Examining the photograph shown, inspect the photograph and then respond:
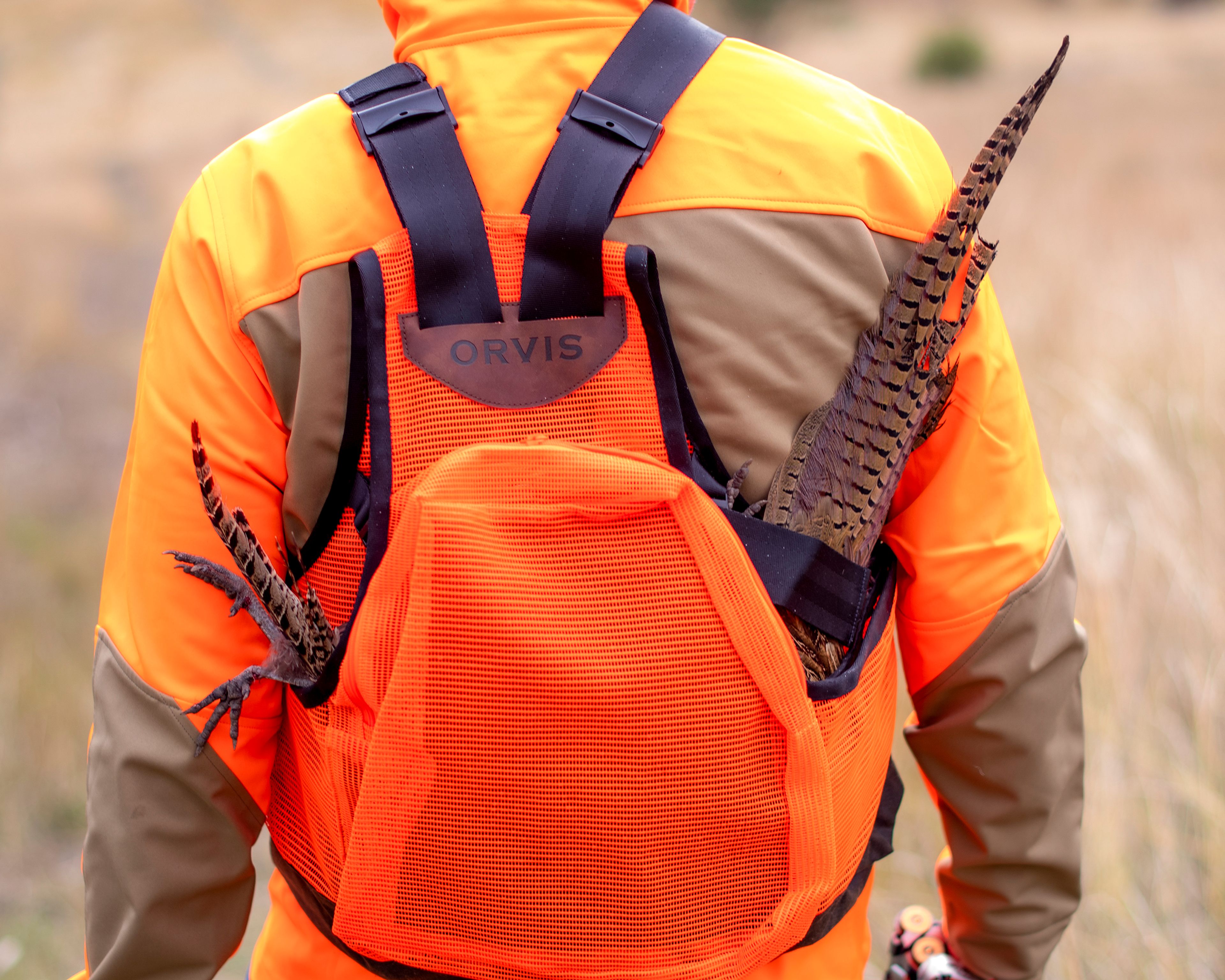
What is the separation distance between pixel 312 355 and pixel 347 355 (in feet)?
0.11

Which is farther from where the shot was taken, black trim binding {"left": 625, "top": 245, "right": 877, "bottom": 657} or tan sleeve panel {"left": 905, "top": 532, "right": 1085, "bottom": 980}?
tan sleeve panel {"left": 905, "top": 532, "right": 1085, "bottom": 980}

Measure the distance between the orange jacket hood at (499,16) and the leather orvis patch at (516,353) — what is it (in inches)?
12.4

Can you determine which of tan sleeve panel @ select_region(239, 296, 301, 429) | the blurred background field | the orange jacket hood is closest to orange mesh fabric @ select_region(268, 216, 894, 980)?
tan sleeve panel @ select_region(239, 296, 301, 429)

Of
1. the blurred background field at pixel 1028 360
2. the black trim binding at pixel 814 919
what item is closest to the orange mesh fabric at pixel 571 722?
the black trim binding at pixel 814 919

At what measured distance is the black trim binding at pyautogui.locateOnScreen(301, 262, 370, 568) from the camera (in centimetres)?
96

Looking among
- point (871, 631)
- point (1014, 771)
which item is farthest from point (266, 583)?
point (1014, 771)

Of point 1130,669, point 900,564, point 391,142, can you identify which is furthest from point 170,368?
point 1130,669

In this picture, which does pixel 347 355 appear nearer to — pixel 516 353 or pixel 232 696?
pixel 516 353

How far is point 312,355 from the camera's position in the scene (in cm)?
97

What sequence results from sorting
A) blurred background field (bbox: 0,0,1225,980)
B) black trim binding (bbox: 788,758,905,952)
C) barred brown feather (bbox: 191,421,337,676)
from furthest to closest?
blurred background field (bbox: 0,0,1225,980) → black trim binding (bbox: 788,758,905,952) → barred brown feather (bbox: 191,421,337,676)

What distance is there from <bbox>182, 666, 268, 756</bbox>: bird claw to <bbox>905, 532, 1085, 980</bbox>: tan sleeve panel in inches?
33.6

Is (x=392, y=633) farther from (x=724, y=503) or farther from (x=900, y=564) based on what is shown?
(x=900, y=564)

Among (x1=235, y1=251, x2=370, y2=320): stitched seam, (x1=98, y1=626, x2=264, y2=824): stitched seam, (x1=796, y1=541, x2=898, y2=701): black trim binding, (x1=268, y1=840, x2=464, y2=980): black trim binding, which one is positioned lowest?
(x1=268, y1=840, x2=464, y2=980): black trim binding

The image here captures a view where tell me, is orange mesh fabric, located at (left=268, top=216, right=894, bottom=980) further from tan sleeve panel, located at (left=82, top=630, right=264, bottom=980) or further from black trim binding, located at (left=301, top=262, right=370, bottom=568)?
tan sleeve panel, located at (left=82, top=630, right=264, bottom=980)
